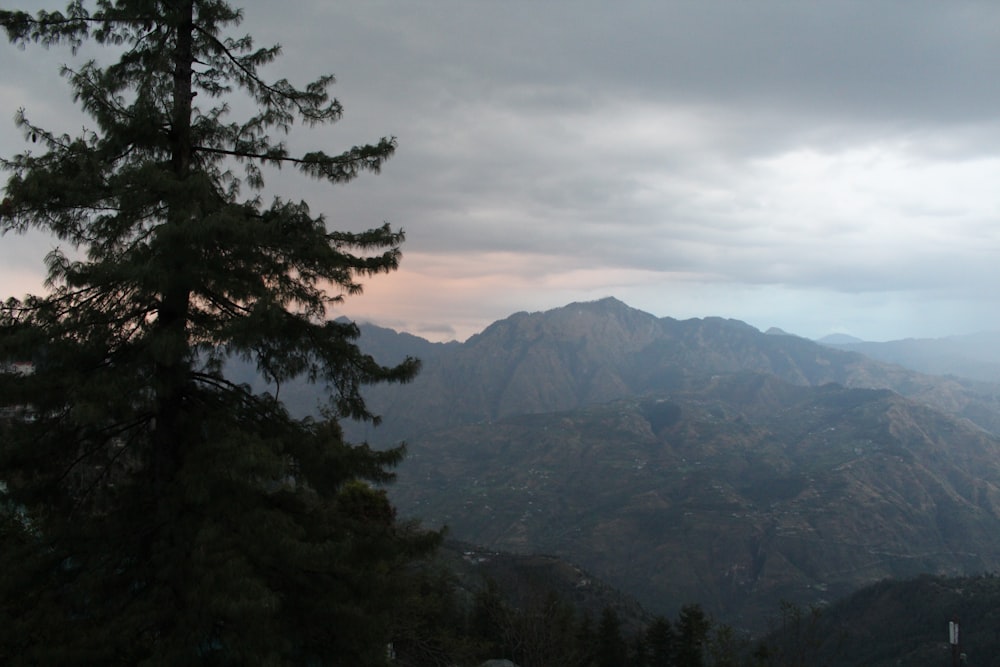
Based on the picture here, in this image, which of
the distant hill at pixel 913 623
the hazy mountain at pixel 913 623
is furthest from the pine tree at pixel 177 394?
the distant hill at pixel 913 623

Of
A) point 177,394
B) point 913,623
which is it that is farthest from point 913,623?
point 177,394

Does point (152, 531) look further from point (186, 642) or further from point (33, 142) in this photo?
point (33, 142)

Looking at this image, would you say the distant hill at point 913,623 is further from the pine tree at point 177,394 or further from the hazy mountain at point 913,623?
the pine tree at point 177,394

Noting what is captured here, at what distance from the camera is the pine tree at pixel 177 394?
30.4ft

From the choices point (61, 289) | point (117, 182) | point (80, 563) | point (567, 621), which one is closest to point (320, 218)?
point (117, 182)

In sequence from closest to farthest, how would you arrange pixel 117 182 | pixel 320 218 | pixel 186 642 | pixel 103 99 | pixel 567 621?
pixel 186 642 → pixel 117 182 → pixel 103 99 → pixel 320 218 → pixel 567 621

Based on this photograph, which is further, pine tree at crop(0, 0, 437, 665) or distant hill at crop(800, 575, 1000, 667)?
distant hill at crop(800, 575, 1000, 667)

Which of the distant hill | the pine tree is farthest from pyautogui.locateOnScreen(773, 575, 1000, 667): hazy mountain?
the pine tree

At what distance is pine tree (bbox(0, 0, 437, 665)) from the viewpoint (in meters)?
9.27

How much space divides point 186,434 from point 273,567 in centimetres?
249

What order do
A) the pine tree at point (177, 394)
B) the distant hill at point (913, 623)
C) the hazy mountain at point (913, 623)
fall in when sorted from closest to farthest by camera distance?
the pine tree at point (177, 394)
the hazy mountain at point (913, 623)
the distant hill at point (913, 623)

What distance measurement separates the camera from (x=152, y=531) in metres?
10.1

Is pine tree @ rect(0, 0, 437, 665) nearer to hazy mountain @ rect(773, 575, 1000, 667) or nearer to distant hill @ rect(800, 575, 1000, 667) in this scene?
hazy mountain @ rect(773, 575, 1000, 667)

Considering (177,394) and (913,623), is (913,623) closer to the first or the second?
(913,623)
